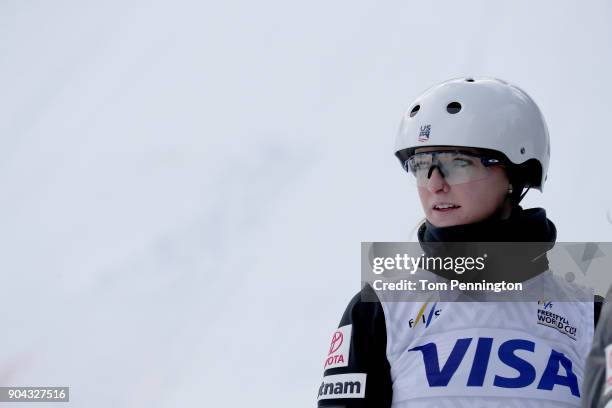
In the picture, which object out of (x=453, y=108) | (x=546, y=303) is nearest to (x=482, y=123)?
(x=453, y=108)

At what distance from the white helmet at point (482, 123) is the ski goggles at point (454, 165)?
0.06m

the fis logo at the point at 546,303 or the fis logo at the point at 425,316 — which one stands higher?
the fis logo at the point at 546,303

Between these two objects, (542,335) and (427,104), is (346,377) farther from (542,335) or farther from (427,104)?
(427,104)

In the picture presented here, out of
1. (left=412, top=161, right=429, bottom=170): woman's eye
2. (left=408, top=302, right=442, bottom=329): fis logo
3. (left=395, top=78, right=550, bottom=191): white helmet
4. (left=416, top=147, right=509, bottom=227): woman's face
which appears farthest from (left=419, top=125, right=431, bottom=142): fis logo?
(left=408, top=302, right=442, bottom=329): fis logo

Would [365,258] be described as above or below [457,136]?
below

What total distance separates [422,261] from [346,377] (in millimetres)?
732

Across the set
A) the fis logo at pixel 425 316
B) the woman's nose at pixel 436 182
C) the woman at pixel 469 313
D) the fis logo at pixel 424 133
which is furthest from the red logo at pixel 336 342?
the fis logo at pixel 424 133

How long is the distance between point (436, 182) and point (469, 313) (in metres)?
0.66

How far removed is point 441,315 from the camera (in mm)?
4207

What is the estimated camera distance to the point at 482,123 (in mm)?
4559

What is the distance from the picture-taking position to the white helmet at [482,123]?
4527 millimetres

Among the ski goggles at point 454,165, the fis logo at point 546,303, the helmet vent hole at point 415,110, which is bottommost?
the fis logo at point 546,303

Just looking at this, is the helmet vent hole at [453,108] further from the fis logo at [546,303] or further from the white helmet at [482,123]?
the fis logo at [546,303]

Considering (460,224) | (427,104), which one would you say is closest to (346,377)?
(460,224)
